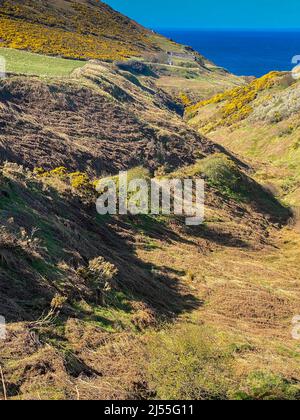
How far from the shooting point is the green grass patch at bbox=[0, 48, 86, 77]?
33769mm

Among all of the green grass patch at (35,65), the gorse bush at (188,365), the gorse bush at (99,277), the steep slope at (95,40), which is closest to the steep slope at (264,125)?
the steep slope at (95,40)

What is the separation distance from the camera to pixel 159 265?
1883 cm

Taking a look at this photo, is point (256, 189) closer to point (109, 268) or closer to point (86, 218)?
point (86, 218)

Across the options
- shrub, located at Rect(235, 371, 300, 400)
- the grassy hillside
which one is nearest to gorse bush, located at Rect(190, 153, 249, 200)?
the grassy hillside

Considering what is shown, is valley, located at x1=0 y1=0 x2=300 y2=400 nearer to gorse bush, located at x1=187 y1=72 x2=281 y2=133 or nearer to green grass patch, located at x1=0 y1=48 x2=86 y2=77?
green grass patch, located at x1=0 y1=48 x2=86 y2=77

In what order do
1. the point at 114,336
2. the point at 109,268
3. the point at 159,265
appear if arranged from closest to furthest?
the point at 114,336, the point at 109,268, the point at 159,265

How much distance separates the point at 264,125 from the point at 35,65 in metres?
24.7

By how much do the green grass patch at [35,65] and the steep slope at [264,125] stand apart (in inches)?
650

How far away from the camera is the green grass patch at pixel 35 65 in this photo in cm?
3377

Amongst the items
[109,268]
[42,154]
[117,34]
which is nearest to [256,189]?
[42,154]

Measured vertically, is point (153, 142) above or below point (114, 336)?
above

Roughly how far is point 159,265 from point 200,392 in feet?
28.7

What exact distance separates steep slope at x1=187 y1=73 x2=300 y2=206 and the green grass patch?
650 inches
